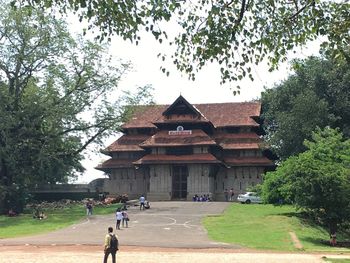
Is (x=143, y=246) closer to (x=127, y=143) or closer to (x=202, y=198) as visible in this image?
(x=202, y=198)

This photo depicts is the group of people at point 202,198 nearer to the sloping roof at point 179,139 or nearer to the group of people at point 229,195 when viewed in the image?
the group of people at point 229,195

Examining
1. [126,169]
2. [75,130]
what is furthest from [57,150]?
[126,169]

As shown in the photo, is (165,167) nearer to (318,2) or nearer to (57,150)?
(57,150)

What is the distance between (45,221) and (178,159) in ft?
65.2

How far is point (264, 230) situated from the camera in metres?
35.2

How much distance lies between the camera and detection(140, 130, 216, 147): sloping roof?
193ft

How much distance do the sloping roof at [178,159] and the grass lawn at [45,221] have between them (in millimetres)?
8074

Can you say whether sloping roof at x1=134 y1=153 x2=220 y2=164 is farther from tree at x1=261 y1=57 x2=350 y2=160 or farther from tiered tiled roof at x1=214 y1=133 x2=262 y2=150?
tree at x1=261 y1=57 x2=350 y2=160

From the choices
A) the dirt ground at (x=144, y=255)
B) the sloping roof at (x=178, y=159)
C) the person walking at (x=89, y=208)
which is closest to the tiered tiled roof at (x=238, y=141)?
the sloping roof at (x=178, y=159)

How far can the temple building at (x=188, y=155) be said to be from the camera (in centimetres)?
5906

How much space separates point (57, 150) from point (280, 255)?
115 ft

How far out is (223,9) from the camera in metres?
13.6

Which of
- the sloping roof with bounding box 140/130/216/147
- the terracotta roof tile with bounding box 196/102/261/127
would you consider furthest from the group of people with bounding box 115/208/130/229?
the terracotta roof tile with bounding box 196/102/261/127

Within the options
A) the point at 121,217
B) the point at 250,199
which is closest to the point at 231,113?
the point at 250,199
